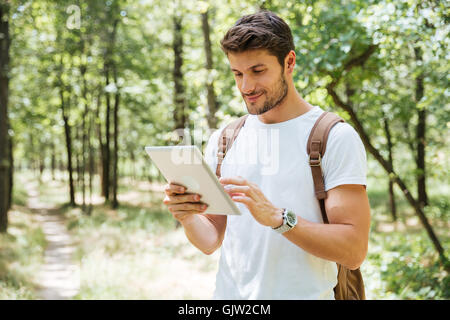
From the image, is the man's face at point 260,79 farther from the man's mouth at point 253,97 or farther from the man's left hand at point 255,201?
the man's left hand at point 255,201

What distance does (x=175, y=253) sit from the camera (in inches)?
420

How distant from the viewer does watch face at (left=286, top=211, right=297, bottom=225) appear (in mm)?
1733

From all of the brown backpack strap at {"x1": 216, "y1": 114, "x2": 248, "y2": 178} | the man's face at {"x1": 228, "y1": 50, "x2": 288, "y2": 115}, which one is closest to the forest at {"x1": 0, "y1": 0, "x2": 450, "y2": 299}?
the brown backpack strap at {"x1": 216, "y1": 114, "x2": 248, "y2": 178}

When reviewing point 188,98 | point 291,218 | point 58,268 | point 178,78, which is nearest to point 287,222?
point 291,218

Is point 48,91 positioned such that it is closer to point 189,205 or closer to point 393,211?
point 393,211

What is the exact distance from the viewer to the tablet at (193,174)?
1.73 metres

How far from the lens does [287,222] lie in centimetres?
173

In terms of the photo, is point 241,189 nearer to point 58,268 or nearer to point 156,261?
point 156,261

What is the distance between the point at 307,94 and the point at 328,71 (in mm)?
460

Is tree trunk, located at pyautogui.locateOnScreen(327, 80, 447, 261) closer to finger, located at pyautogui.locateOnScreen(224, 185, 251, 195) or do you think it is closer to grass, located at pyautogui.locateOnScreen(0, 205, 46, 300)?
finger, located at pyautogui.locateOnScreen(224, 185, 251, 195)

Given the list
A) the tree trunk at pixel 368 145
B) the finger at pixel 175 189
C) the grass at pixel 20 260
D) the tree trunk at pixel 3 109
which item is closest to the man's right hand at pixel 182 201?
the finger at pixel 175 189

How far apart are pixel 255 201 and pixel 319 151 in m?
0.41

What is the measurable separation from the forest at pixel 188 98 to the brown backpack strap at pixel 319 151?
3347 millimetres

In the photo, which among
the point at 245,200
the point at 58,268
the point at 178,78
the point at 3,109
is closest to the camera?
the point at 245,200
